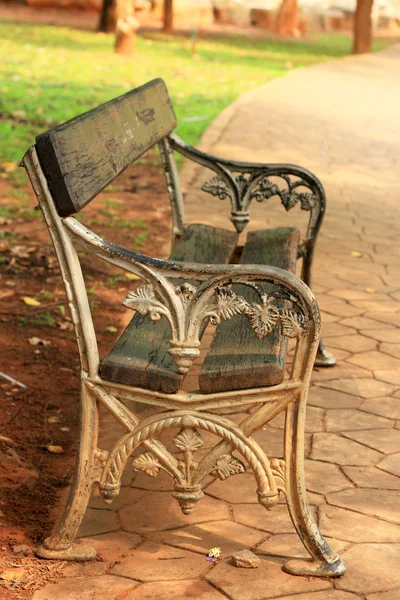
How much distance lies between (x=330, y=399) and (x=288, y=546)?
128 centimetres

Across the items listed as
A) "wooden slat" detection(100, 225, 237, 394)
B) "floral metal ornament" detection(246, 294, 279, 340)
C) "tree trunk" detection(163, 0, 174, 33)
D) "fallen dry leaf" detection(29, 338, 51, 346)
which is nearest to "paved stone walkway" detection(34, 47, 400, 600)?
"wooden slat" detection(100, 225, 237, 394)

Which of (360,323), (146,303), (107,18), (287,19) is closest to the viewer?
(146,303)

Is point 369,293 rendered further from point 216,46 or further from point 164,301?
point 216,46

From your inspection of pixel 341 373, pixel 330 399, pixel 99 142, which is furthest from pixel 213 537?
pixel 341 373

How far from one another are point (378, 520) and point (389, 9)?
124ft

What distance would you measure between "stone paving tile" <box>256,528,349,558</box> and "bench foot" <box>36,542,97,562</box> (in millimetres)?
539

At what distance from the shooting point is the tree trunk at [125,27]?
17.3 metres

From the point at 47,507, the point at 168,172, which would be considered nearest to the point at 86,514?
the point at 47,507

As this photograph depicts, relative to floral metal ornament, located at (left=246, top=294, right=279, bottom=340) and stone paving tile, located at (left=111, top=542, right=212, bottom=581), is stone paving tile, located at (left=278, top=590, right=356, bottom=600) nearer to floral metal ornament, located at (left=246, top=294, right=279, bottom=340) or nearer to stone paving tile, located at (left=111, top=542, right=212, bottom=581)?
stone paving tile, located at (left=111, top=542, right=212, bottom=581)

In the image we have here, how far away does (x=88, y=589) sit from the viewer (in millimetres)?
2980

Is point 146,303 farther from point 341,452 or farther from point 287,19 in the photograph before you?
point 287,19

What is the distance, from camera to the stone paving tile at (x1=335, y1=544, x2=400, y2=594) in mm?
3041

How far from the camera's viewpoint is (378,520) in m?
3.44

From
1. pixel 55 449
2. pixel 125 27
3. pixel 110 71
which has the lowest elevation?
pixel 55 449
